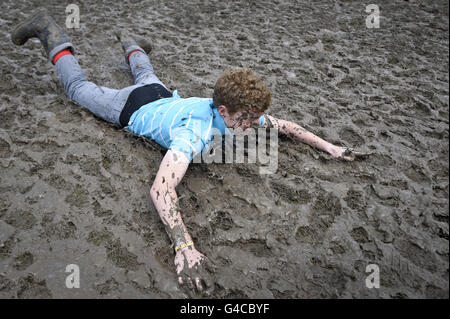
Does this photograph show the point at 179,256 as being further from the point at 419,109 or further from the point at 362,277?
the point at 419,109

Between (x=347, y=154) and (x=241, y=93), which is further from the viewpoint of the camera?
(x=347, y=154)

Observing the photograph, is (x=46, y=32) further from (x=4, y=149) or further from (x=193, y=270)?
(x=193, y=270)

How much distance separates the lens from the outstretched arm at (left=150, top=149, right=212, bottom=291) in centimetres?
161

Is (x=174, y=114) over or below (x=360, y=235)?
over

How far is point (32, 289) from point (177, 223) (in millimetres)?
752

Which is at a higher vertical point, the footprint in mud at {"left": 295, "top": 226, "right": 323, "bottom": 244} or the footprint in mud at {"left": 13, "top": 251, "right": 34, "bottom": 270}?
the footprint in mud at {"left": 13, "top": 251, "right": 34, "bottom": 270}

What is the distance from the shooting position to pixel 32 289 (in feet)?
5.11

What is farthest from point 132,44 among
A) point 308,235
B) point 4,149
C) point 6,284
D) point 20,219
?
point 308,235

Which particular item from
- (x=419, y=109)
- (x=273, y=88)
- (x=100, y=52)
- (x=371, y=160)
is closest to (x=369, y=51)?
(x=419, y=109)

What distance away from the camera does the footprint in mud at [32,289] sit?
60.6 inches

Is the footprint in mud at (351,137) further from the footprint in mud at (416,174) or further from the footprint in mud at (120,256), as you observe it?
the footprint in mud at (120,256)

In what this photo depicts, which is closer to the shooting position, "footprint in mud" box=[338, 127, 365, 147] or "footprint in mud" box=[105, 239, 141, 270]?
"footprint in mud" box=[105, 239, 141, 270]

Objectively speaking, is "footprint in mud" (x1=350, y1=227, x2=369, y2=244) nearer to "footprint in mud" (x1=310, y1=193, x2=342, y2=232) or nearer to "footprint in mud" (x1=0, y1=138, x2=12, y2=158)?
"footprint in mud" (x1=310, y1=193, x2=342, y2=232)

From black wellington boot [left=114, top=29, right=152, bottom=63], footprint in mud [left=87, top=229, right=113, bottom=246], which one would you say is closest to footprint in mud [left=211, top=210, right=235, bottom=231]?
footprint in mud [left=87, top=229, right=113, bottom=246]
